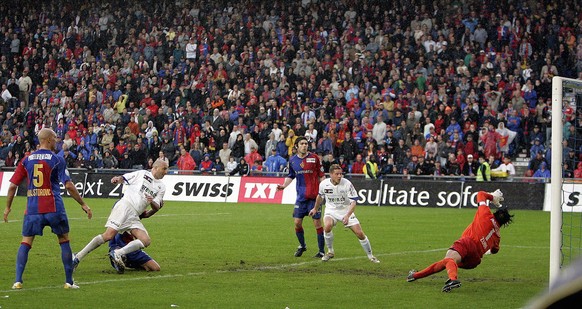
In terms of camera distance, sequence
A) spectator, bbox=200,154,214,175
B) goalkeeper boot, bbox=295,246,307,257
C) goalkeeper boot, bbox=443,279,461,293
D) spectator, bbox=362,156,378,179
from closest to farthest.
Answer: goalkeeper boot, bbox=443,279,461,293, goalkeeper boot, bbox=295,246,307,257, spectator, bbox=362,156,378,179, spectator, bbox=200,154,214,175

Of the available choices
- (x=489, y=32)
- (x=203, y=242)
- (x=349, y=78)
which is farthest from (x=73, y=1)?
(x=203, y=242)

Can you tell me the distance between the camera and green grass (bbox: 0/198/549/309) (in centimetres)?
1008

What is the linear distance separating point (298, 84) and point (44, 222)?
24383 millimetres

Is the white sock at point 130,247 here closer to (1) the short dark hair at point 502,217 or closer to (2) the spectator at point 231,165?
(1) the short dark hair at point 502,217

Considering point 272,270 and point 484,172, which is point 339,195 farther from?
point 484,172

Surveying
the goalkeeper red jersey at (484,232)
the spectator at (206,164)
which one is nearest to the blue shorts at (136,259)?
the goalkeeper red jersey at (484,232)

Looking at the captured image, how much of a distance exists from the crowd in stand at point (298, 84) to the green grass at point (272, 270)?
7262mm

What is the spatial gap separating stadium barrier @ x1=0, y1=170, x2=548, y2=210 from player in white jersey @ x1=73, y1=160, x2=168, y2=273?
16.6 meters

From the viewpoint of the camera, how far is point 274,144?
31.7 metres

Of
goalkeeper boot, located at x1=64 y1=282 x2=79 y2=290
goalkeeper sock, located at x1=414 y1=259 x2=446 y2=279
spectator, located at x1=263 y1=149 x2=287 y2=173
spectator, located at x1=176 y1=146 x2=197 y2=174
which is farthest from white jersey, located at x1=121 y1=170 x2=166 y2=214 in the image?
spectator, located at x1=176 y1=146 x2=197 y2=174

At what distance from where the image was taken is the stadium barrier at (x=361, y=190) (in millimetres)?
26906

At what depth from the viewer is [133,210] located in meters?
12.6

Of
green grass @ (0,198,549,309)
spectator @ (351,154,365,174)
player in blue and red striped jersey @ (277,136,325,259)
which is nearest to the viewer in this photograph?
green grass @ (0,198,549,309)

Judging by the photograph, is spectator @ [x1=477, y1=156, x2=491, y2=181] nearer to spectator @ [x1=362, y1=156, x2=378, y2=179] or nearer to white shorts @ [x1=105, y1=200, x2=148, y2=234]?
spectator @ [x1=362, y1=156, x2=378, y2=179]
